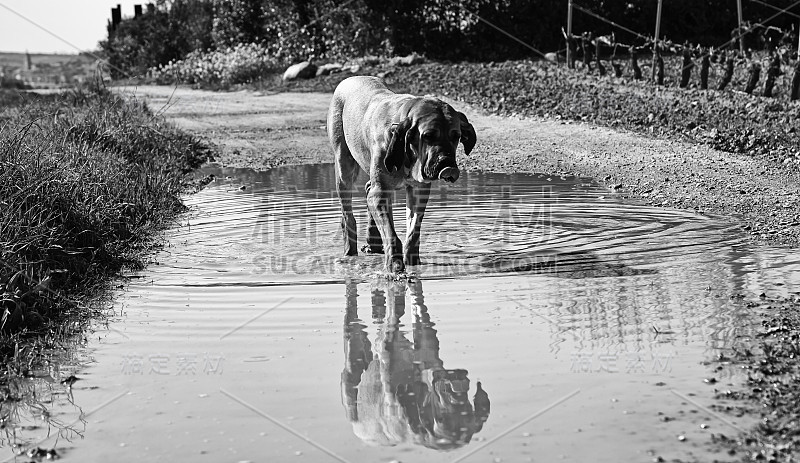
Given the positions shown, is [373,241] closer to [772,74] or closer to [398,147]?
[398,147]

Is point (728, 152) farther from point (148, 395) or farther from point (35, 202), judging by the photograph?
point (148, 395)

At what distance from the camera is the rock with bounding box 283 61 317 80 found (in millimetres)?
25219

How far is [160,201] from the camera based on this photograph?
11242 millimetres

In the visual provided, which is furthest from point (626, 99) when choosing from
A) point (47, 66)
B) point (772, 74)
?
point (47, 66)

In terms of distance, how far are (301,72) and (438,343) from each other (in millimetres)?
19593

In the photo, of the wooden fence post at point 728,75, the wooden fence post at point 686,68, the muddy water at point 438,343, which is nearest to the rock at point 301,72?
the wooden fence post at point 686,68

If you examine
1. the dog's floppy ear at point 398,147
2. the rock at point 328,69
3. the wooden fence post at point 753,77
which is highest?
the rock at point 328,69

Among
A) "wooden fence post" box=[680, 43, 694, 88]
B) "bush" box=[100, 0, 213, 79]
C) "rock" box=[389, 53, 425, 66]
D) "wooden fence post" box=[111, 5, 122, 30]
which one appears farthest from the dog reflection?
"wooden fence post" box=[111, 5, 122, 30]

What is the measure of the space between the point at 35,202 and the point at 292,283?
213 centimetres

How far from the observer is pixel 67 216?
27.9ft

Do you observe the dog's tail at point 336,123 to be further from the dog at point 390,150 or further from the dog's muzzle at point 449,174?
the dog's muzzle at point 449,174

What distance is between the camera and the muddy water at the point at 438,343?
189 inches

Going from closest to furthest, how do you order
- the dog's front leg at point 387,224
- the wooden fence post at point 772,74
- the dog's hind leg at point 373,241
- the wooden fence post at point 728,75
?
the dog's front leg at point 387,224 < the dog's hind leg at point 373,241 < the wooden fence post at point 772,74 < the wooden fence post at point 728,75

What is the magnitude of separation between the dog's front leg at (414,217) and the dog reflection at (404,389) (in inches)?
48.5
